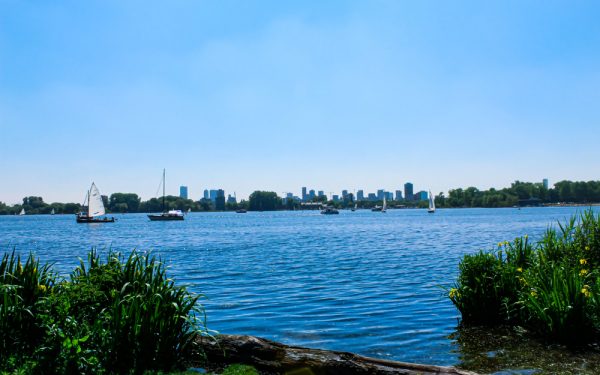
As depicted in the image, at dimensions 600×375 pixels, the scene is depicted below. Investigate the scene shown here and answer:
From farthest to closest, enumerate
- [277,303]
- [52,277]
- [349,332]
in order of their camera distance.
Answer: [277,303] < [349,332] < [52,277]

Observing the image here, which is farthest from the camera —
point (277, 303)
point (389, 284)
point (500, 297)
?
point (389, 284)

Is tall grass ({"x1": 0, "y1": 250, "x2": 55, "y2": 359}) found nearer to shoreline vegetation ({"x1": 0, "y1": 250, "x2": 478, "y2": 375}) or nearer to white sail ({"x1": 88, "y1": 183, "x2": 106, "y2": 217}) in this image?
shoreline vegetation ({"x1": 0, "y1": 250, "x2": 478, "y2": 375})

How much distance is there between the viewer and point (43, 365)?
23.9ft

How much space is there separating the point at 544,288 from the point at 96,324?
978cm

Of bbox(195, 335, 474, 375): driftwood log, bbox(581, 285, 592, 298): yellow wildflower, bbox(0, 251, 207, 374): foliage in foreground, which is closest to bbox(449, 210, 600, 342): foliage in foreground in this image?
bbox(581, 285, 592, 298): yellow wildflower

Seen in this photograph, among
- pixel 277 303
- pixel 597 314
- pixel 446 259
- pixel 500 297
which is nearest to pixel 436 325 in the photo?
pixel 500 297

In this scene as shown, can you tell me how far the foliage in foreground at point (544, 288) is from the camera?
10.8 meters

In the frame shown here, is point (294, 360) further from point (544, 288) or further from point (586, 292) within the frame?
point (586, 292)

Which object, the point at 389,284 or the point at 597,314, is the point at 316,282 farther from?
the point at 597,314

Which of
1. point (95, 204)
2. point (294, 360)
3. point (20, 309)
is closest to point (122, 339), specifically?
point (20, 309)

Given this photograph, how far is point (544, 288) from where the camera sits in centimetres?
1136

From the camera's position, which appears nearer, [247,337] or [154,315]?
[154,315]

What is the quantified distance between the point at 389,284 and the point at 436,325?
8578 mm

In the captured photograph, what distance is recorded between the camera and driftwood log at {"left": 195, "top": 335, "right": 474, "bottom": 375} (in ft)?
27.9
